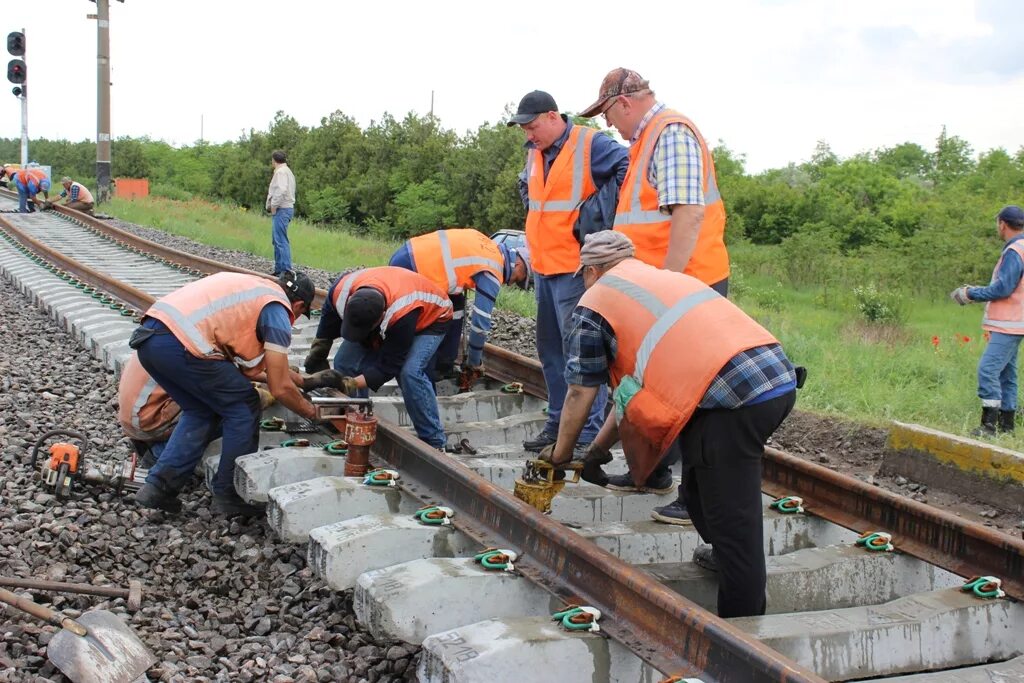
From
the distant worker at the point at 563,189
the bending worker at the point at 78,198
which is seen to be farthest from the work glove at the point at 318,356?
the bending worker at the point at 78,198

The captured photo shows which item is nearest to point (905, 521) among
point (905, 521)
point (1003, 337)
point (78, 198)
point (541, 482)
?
point (905, 521)

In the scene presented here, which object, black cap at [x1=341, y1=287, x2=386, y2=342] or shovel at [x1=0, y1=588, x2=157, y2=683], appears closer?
shovel at [x1=0, y1=588, x2=157, y2=683]

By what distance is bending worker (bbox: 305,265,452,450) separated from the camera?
508 cm

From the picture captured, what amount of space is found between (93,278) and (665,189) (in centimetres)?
880

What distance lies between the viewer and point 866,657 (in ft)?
10.2

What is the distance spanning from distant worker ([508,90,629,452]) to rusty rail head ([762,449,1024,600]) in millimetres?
1094

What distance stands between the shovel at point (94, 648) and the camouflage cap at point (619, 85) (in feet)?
8.72

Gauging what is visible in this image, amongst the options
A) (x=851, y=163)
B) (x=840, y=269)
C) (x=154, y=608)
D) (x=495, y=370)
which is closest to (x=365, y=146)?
(x=851, y=163)

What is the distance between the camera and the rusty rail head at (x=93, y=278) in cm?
927

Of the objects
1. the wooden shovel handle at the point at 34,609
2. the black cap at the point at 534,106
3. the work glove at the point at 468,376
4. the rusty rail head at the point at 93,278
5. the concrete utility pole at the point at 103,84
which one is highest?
the concrete utility pole at the point at 103,84

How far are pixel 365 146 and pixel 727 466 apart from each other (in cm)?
3328

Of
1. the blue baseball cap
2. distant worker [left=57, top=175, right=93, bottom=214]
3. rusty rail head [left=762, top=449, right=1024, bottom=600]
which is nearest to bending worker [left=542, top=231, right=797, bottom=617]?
rusty rail head [left=762, top=449, right=1024, bottom=600]

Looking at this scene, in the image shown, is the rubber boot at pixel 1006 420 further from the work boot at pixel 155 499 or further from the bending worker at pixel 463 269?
the work boot at pixel 155 499

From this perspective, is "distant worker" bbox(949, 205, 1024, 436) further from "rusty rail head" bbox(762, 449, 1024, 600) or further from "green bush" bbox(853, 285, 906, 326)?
"green bush" bbox(853, 285, 906, 326)
